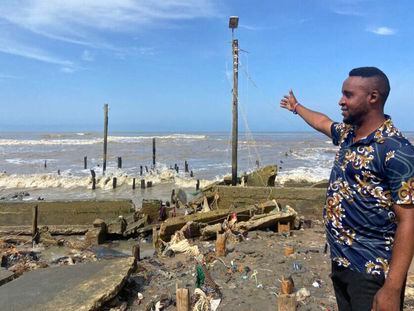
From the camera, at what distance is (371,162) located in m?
2.32

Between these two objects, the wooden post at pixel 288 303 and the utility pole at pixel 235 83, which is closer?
the wooden post at pixel 288 303

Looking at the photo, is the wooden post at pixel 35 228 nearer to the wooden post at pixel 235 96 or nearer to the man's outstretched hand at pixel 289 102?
the wooden post at pixel 235 96

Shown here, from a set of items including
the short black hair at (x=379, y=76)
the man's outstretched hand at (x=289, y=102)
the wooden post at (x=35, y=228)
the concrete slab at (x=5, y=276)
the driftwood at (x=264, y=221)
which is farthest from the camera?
the wooden post at (x=35, y=228)

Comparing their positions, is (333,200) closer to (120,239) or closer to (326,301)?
(326,301)

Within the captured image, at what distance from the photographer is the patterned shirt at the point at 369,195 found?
86.4 inches

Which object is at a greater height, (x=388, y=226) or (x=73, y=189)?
(x=388, y=226)

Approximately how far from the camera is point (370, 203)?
2340 mm

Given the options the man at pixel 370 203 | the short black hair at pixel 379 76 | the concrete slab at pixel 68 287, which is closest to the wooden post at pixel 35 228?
the concrete slab at pixel 68 287

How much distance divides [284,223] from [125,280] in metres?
5.35

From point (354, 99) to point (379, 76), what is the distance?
194 millimetres

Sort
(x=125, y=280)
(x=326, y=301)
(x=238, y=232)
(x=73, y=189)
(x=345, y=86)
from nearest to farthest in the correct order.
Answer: (x=345, y=86), (x=326, y=301), (x=125, y=280), (x=238, y=232), (x=73, y=189)

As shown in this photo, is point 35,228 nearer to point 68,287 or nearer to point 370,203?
point 68,287

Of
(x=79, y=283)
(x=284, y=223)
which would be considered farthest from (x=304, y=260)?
(x=79, y=283)

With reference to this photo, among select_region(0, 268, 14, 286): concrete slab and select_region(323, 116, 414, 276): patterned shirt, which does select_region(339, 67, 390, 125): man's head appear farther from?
select_region(0, 268, 14, 286): concrete slab
